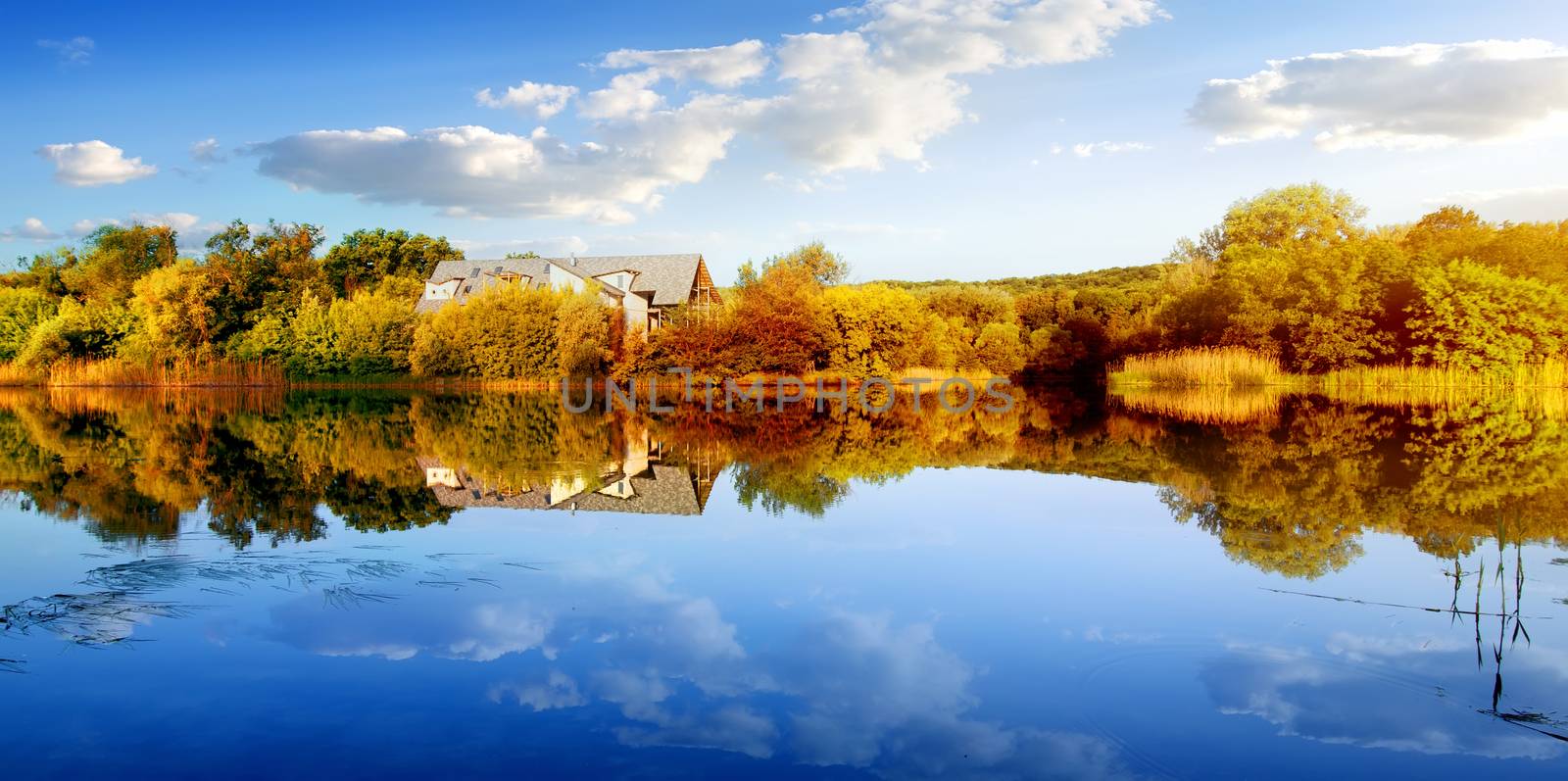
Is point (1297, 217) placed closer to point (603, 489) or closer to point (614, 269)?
point (614, 269)

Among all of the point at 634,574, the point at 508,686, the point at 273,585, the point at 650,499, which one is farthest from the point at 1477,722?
the point at 650,499

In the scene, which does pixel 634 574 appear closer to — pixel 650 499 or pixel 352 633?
pixel 352 633

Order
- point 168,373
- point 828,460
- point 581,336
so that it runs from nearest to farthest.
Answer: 1. point 828,460
2. point 581,336
3. point 168,373

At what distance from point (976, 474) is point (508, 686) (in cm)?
680

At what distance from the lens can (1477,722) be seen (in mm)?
3229

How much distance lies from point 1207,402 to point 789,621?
1878 centimetres

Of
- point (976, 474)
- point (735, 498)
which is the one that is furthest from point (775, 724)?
point (976, 474)

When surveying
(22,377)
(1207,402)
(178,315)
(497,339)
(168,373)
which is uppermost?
(178,315)

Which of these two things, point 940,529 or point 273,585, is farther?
point 940,529

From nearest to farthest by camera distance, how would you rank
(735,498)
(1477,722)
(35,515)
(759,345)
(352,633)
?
(1477,722) < (352,633) < (35,515) < (735,498) < (759,345)

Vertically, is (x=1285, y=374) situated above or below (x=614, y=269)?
below

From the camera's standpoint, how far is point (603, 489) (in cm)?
846

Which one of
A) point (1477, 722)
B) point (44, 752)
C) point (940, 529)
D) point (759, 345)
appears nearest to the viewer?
point (44, 752)

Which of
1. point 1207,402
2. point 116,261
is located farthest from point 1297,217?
point 116,261
